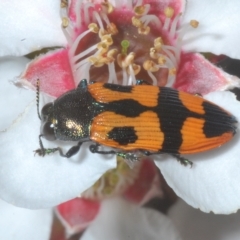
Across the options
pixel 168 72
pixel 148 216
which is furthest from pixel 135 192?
pixel 168 72

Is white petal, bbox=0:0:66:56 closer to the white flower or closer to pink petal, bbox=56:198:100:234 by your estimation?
the white flower

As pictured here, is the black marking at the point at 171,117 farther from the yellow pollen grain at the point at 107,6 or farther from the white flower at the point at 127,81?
the yellow pollen grain at the point at 107,6

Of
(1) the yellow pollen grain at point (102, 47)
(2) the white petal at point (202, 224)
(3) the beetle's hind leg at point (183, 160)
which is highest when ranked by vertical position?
(1) the yellow pollen grain at point (102, 47)

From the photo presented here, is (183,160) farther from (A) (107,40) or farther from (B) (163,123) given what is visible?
(A) (107,40)

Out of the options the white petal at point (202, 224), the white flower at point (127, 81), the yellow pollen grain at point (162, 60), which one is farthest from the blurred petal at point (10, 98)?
the white petal at point (202, 224)

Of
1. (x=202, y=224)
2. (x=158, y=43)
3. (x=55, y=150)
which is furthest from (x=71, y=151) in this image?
(x=202, y=224)

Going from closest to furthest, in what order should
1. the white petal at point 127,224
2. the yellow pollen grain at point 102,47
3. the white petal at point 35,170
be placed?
the white petal at point 35,170 → the yellow pollen grain at point 102,47 → the white petal at point 127,224

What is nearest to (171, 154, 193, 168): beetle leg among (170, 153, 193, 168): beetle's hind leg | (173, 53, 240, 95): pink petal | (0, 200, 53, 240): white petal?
(170, 153, 193, 168): beetle's hind leg
